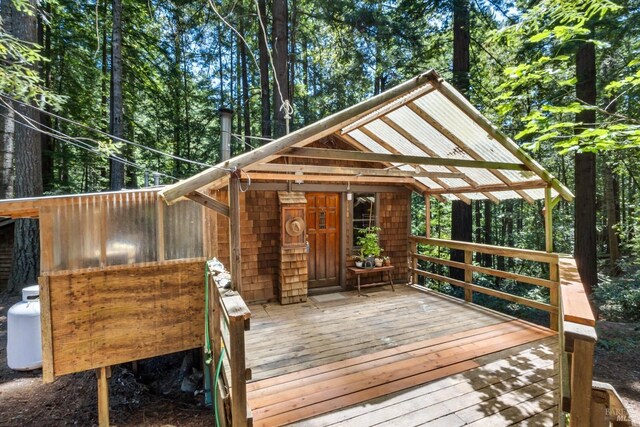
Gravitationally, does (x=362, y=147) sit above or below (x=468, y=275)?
above

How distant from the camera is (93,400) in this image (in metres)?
4.50

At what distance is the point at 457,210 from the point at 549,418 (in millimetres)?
5852

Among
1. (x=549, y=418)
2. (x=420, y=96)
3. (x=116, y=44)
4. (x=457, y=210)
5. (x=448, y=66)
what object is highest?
(x=448, y=66)

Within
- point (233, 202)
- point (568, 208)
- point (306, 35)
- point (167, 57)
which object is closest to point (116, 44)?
point (167, 57)

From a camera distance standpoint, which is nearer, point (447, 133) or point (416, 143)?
point (447, 133)

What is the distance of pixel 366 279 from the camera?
22.0 feet

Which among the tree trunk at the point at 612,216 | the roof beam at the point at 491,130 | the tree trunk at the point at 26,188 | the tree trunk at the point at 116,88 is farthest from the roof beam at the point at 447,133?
the tree trunk at the point at 612,216

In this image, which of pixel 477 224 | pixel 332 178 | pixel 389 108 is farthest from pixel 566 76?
pixel 477 224

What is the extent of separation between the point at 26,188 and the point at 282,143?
753cm

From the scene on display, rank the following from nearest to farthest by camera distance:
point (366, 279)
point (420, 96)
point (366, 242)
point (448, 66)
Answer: point (420, 96), point (366, 242), point (366, 279), point (448, 66)

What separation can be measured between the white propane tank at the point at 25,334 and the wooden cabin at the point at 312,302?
4.91 feet

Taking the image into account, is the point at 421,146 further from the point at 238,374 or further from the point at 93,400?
the point at 93,400

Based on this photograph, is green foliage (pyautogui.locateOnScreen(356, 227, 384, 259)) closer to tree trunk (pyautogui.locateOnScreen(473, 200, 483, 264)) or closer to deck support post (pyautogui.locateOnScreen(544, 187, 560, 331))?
deck support post (pyautogui.locateOnScreen(544, 187, 560, 331))

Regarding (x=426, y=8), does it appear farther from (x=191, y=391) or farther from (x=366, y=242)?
(x=191, y=391)
